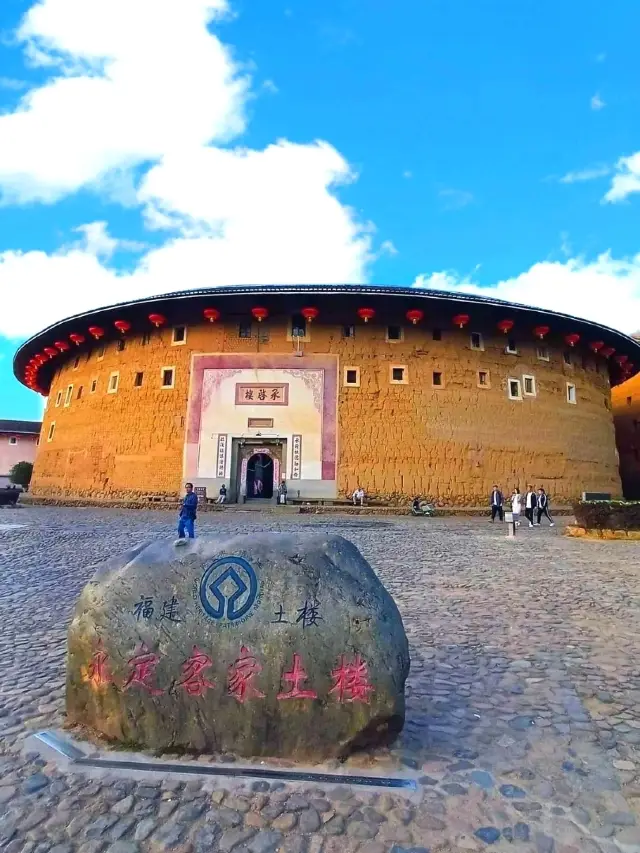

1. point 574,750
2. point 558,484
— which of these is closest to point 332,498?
point 558,484

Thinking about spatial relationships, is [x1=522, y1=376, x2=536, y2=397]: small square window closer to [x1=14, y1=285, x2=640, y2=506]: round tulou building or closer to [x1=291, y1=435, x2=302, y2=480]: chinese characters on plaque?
[x1=14, y1=285, x2=640, y2=506]: round tulou building

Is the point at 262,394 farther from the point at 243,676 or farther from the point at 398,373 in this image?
the point at 243,676

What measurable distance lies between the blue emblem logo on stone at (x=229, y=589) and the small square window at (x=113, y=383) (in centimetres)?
2148

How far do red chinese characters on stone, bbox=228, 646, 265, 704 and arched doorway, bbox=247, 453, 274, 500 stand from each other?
799 inches

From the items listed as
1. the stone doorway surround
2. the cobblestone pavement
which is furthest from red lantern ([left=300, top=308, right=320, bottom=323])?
the cobblestone pavement

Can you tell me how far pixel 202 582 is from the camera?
254 centimetres

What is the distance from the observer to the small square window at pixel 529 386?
2178 cm

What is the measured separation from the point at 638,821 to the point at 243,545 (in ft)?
6.18

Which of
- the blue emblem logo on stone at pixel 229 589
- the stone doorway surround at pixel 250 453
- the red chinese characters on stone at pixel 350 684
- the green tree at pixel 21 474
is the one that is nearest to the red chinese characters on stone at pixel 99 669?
the blue emblem logo on stone at pixel 229 589

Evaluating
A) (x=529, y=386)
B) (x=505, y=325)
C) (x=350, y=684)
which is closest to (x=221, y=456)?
(x=505, y=325)

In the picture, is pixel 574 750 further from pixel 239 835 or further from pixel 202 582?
pixel 202 582

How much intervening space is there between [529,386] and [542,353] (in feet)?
5.51

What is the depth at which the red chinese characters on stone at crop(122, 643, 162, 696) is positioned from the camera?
246 centimetres

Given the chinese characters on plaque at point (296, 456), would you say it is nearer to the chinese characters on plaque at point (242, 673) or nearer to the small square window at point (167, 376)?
the small square window at point (167, 376)
